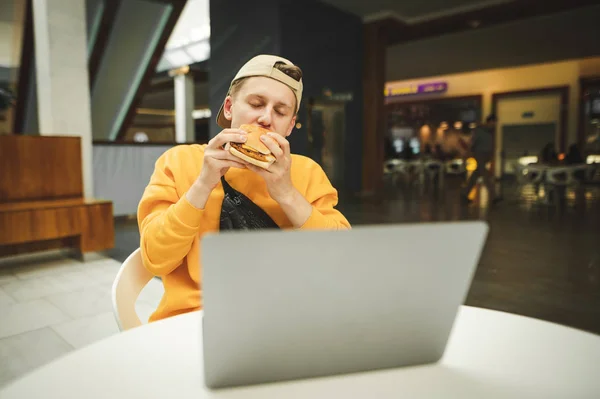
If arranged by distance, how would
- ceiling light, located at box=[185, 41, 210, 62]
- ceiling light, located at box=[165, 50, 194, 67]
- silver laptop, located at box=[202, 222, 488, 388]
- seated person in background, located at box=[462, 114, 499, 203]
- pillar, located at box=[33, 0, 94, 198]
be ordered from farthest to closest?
seated person in background, located at box=[462, 114, 499, 203] → ceiling light, located at box=[165, 50, 194, 67] → ceiling light, located at box=[185, 41, 210, 62] → pillar, located at box=[33, 0, 94, 198] → silver laptop, located at box=[202, 222, 488, 388]

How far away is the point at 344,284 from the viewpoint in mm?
480

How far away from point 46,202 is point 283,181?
4020 mm

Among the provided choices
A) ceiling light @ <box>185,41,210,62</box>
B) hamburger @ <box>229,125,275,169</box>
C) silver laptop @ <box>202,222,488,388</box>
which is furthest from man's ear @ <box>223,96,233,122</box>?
ceiling light @ <box>185,41,210,62</box>

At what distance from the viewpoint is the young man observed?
0.94 metres

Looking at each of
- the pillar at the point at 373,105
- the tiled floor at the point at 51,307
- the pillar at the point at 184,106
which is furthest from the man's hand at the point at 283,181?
the pillar at the point at 184,106

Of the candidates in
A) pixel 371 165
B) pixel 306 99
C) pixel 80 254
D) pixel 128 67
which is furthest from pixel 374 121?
pixel 80 254

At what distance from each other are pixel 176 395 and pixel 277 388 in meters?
0.13

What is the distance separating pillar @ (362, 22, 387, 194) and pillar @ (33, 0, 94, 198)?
6.87m

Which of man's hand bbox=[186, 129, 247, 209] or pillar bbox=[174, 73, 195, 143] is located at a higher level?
pillar bbox=[174, 73, 195, 143]

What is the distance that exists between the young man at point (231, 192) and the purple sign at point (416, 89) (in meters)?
17.7

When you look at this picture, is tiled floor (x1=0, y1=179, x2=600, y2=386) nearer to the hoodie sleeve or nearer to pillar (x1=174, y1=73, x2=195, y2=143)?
the hoodie sleeve

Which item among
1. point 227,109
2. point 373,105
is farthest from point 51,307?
point 373,105

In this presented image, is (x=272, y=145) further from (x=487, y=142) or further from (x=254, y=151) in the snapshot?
(x=487, y=142)

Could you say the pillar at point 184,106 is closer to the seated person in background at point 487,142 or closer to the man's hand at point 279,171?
the seated person in background at point 487,142
